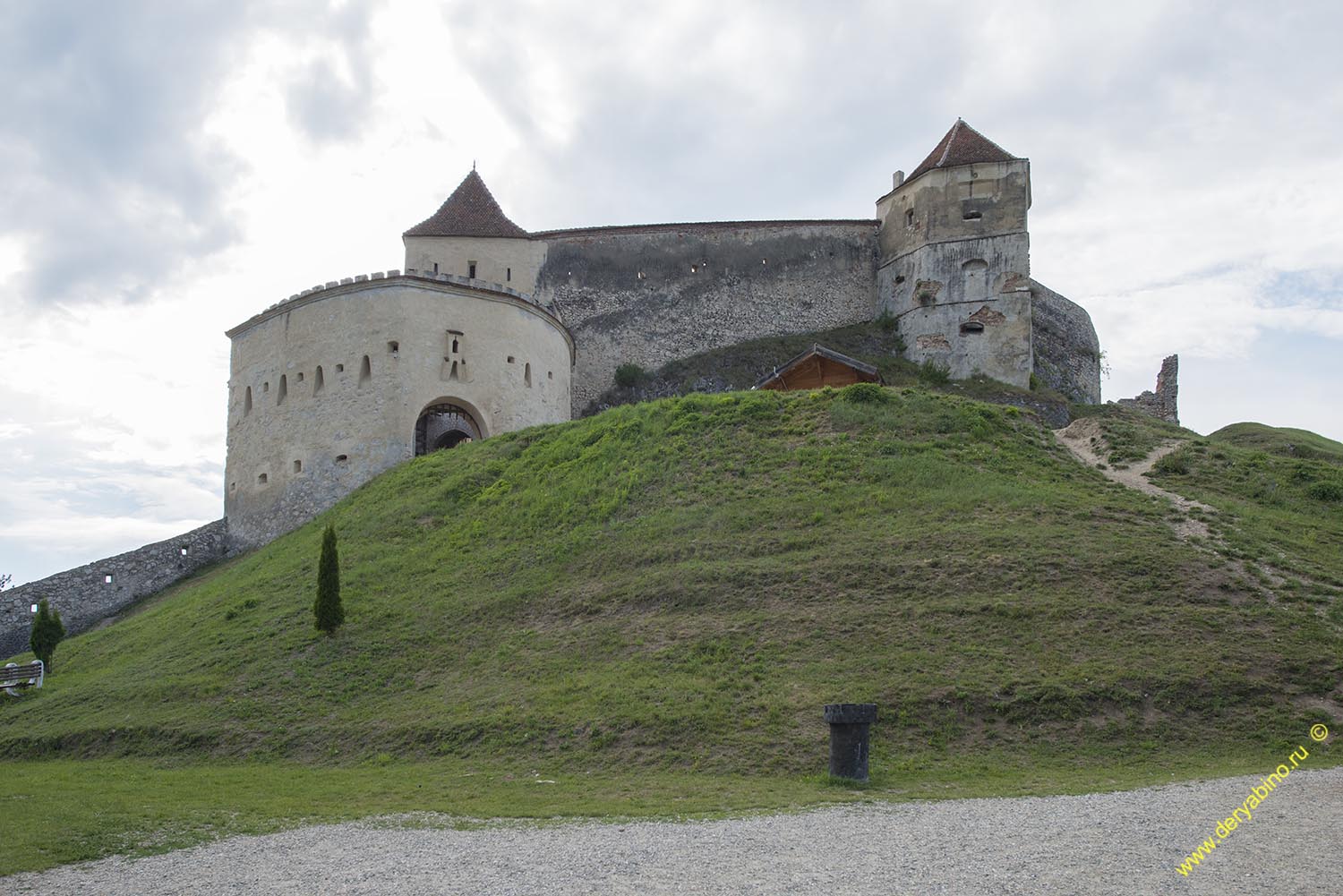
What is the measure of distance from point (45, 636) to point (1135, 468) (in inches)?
961

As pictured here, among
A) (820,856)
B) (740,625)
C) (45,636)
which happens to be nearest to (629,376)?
(45,636)

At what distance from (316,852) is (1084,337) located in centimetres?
4624

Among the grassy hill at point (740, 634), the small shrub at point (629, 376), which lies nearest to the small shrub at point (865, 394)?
the grassy hill at point (740, 634)

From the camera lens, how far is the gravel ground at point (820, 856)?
7.63 meters

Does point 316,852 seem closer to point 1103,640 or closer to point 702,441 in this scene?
point 1103,640

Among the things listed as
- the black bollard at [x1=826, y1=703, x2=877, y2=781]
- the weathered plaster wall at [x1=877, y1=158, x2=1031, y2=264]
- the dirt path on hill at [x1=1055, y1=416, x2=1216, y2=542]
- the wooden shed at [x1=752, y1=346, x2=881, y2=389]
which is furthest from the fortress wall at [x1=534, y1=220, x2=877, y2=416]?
the black bollard at [x1=826, y1=703, x2=877, y2=781]

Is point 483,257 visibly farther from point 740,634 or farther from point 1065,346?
point 740,634

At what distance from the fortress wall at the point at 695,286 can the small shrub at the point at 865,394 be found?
17.2 meters

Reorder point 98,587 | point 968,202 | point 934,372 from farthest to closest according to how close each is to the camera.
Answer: point 968,202
point 934,372
point 98,587

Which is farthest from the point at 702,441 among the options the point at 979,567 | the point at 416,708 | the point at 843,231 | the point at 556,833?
the point at 843,231

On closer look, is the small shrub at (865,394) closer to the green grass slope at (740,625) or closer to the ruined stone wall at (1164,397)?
the green grass slope at (740,625)

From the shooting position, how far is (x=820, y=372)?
32094 millimetres

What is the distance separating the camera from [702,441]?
Answer: 2533 centimetres

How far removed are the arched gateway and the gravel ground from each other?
25.1 m
